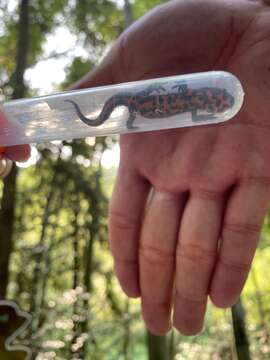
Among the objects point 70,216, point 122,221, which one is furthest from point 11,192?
point 122,221

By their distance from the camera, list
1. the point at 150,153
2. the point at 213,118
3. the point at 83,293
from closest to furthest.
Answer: the point at 213,118
the point at 150,153
the point at 83,293

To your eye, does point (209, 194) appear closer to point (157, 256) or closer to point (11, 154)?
point (157, 256)

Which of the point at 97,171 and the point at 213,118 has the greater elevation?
the point at 213,118

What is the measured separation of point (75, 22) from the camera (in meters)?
0.85

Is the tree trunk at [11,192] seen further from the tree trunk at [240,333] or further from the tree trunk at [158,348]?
the tree trunk at [240,333]

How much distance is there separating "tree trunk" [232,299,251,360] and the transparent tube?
368 mm

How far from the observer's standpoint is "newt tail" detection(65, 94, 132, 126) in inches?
15.4

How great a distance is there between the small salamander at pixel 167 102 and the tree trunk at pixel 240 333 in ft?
1.21

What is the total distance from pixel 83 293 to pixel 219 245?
30 cm

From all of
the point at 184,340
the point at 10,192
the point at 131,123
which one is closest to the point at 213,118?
the point at 131,123

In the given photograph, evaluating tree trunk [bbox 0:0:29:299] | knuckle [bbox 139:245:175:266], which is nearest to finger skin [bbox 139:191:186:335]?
knuckle [bbox 139:245:175:266]

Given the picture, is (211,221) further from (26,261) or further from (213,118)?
(26,261)

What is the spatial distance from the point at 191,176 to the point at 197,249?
0.27 ft

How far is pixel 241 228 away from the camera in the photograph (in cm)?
46
